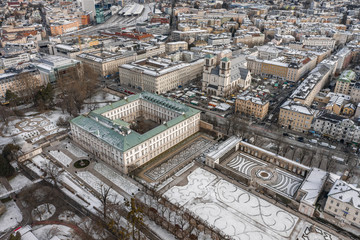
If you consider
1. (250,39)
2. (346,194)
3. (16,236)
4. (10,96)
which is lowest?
(16,236)

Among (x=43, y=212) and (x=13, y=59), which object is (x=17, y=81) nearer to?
(x=13, y=59)

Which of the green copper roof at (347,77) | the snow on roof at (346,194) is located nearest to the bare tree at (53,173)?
the snow on roof at (346,194)

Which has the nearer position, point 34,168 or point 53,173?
point 53,173

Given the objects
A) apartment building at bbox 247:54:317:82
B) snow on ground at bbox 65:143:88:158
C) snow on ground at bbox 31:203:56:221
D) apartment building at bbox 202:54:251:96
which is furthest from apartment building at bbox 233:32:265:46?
snow on ground at bbox 31:203:56:221

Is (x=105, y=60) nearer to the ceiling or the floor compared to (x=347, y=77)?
nearer to the floor

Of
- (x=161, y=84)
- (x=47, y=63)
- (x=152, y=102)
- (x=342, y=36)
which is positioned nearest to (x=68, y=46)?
(x=47, y=63)

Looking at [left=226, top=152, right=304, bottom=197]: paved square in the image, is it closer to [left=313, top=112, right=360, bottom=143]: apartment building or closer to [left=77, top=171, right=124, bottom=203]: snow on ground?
[left=313, top=112, right=360, bottom=143]: apartment building

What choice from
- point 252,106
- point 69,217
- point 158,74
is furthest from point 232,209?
point 158,74
